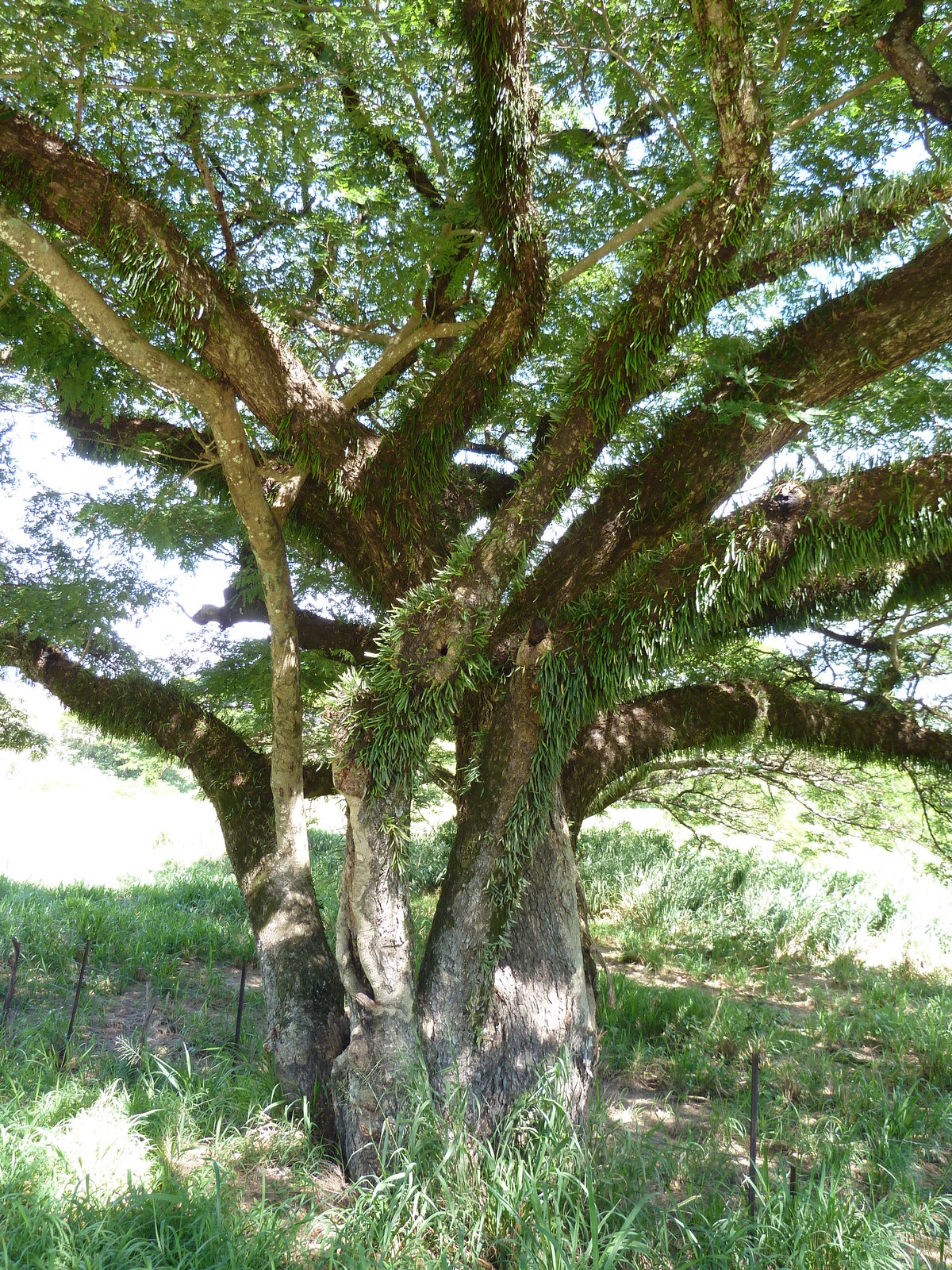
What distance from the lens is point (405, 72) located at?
4062 millimetres

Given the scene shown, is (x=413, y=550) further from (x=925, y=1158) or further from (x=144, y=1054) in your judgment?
(x=925, y=1158)

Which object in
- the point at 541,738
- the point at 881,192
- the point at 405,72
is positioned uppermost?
the point at 405,72

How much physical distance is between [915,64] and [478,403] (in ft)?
9.03

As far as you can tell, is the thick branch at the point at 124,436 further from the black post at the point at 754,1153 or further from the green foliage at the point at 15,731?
the black post at the point at 754,1153

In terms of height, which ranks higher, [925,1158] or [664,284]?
[664,284]

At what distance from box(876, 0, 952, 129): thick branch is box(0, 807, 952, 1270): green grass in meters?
4.92

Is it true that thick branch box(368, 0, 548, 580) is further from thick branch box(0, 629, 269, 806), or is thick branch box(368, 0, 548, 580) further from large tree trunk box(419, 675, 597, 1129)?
thick branch box(0, 629, 269, 806)

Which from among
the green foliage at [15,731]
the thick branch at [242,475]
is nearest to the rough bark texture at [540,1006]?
the thick branch at [242,475]

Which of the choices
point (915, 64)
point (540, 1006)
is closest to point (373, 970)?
point (540, 1006)

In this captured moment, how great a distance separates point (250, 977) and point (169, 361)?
536cm

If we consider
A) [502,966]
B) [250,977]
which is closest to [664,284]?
[502,966]

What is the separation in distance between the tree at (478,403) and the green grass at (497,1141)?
446mm

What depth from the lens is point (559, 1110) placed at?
10.9ft

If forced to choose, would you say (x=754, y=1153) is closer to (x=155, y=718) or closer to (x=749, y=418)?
(x=749, y=418)
